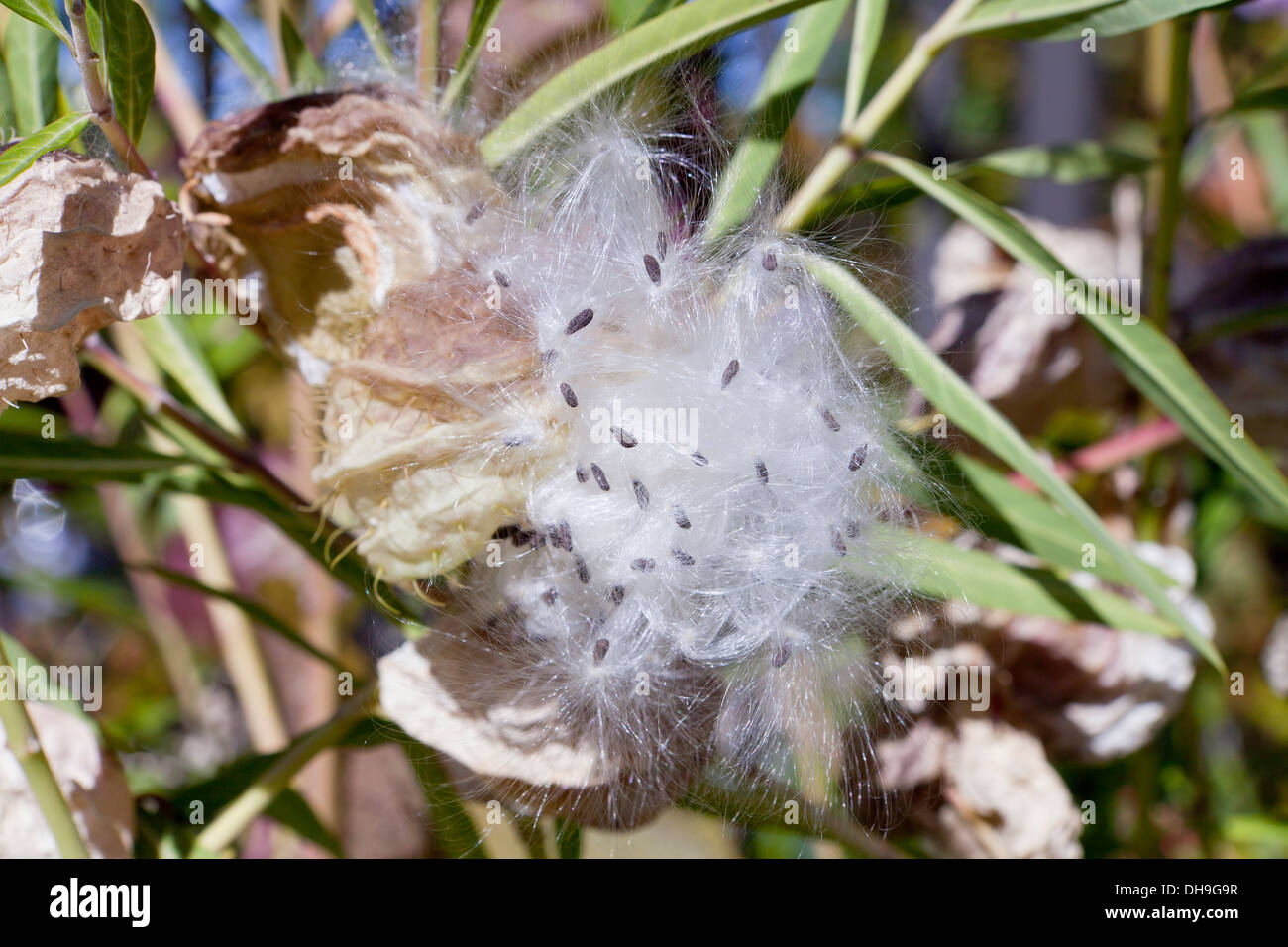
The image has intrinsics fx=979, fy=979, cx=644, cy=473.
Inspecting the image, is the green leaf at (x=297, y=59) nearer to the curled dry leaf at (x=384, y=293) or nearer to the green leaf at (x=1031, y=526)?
the curled dry leaf at (x=384, y=293)

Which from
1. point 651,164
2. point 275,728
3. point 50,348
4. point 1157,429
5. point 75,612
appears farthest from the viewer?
point 75,612

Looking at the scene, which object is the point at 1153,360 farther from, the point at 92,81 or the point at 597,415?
the point at 92,81

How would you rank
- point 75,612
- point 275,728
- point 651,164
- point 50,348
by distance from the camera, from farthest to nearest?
point 75,612
point 275,728
point 651,164
point 50,348

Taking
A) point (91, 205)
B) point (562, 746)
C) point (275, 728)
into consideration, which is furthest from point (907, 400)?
point (275, 728)

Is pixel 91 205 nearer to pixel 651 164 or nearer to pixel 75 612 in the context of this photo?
pixel 651 164

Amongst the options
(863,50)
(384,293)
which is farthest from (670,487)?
(863,50)
